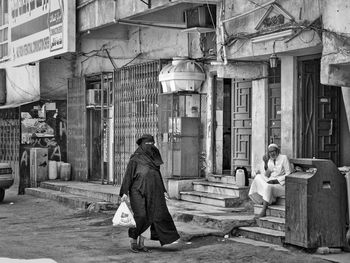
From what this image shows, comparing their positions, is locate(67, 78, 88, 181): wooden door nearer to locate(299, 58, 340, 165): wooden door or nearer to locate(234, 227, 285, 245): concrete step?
locate(299, 58, 340, 165): wooden door

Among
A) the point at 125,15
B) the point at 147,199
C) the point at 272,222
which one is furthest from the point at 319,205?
the point at 125,15

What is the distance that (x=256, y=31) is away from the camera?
12.0m

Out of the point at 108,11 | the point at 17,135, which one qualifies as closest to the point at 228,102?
the point at 108,11

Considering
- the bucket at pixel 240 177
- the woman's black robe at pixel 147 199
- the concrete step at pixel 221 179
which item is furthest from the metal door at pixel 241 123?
the woman's black robe at pixel 147 199

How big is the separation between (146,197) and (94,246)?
4.84ft

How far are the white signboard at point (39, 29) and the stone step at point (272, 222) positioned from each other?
8.72 meters

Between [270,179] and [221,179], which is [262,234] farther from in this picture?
[221,179]

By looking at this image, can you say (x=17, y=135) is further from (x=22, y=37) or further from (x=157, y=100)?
(x=157, y=100)

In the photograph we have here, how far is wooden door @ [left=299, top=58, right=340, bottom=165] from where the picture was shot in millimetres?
12539

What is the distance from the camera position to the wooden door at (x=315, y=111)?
12.5 m

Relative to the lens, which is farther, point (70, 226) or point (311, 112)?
point (70, 226)

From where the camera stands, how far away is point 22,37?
70.1 ft

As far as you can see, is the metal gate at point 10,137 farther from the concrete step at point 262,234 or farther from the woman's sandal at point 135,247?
the woman's sandal at point 135,247

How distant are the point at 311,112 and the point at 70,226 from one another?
5.12 m
